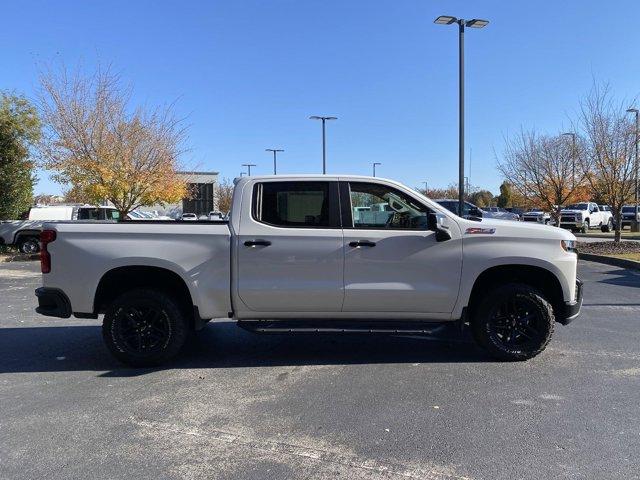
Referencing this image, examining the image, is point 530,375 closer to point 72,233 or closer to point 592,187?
point 72,233

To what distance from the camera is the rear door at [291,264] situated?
523 cm

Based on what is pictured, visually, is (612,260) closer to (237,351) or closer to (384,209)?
(384,209)

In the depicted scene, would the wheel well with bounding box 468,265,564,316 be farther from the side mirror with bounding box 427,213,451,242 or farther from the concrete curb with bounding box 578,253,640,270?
the concrete curb with bounding box 578,253,640,270

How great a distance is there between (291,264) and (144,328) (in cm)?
166

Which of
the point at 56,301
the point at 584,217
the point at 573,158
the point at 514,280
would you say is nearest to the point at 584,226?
the point at 584,217

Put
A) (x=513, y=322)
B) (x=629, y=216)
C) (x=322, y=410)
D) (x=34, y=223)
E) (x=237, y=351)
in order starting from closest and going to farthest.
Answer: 1. (x=322, y=410)
2. (x=513, y=322)
3. (x=237, y=351)
4. (x=34, y=223)
5. (x=629, y=216)

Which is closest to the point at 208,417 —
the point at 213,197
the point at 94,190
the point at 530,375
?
the point at 530,375

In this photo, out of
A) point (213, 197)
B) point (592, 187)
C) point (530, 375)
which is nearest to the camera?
point (530, 375)

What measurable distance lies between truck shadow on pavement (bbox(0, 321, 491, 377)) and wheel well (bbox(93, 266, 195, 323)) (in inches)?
23.8

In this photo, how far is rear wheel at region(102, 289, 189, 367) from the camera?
5297 mm

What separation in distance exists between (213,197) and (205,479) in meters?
52.6

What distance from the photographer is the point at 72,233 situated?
5.27 meters

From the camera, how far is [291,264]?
524cm

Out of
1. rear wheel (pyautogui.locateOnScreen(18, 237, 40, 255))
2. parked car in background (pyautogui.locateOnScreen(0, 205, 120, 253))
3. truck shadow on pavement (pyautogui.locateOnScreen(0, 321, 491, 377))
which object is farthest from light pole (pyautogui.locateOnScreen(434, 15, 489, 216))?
rear wheel (pyautogui.locateOnScreen(18, 237, 40, 255))
